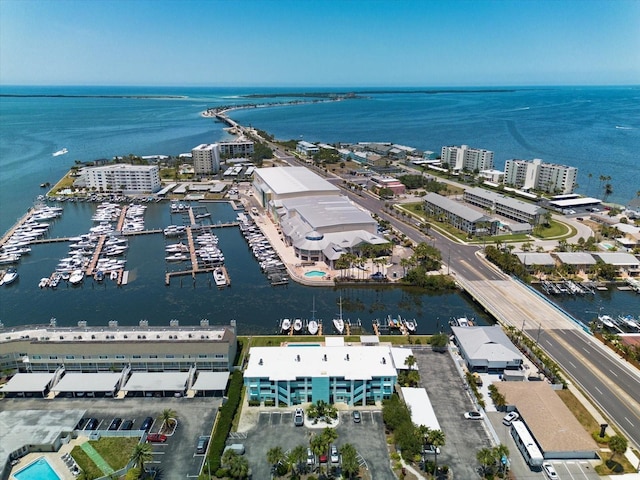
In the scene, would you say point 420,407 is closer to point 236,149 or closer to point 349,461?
point 349,461

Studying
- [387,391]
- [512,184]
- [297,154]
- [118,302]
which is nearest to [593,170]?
[512,184]

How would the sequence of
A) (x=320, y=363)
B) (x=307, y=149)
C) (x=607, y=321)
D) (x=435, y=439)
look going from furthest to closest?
(x=307, y=149), (x=607, y=321), (x=320, y=363), (x=435, y=439)

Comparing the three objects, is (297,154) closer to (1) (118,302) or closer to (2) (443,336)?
(1) (118,302)

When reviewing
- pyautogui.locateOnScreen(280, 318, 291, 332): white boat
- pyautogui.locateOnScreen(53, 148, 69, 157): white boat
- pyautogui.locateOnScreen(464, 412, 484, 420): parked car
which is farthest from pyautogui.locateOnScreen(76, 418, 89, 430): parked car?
pyautogui.locateOnScreen(53, 148, 69, 157): white boat

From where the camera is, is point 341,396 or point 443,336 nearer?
point 341,396

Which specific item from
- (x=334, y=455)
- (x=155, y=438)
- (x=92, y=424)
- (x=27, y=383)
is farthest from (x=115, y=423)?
(x=334, y=455)

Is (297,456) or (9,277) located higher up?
(297,456)

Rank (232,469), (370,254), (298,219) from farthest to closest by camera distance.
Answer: (298,219), (370,254), (232,469)
